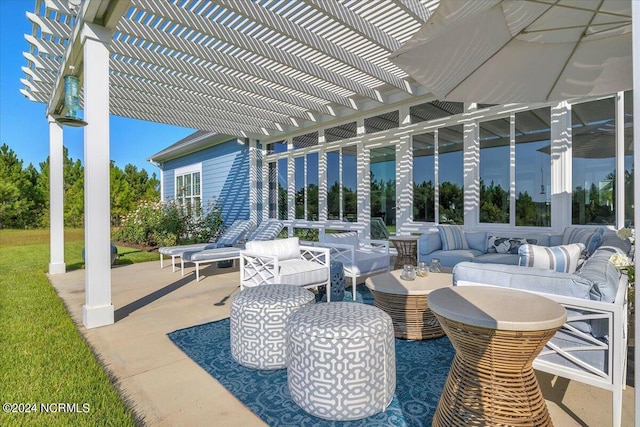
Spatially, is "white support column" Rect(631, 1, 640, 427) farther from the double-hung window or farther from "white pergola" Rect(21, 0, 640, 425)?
the double-hung window

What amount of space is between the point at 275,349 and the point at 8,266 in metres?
8.47

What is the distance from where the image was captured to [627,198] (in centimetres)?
482

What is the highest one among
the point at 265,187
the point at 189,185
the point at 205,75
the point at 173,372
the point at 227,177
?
the point at 205,75

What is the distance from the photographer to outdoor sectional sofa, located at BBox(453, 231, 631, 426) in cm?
190

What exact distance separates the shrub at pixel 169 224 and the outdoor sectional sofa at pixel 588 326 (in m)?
10.1

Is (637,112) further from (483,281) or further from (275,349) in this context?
(275,349)

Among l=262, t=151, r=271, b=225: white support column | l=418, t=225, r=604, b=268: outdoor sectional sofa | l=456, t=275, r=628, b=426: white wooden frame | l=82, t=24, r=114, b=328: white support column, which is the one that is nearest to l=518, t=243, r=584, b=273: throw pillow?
l=456, t=275, r=628, b=426: white wooden frame

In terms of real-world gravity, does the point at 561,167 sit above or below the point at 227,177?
below

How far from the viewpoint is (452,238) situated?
575 centimetres

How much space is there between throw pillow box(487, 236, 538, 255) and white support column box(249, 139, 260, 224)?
7.13m

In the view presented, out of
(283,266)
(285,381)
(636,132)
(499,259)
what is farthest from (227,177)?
(636,132)

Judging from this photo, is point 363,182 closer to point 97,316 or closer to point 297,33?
point 297,33

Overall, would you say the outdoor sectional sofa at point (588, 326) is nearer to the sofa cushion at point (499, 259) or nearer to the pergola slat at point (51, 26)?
the sofa cushion at point (499, 259)

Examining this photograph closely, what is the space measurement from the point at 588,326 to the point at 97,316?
171 inches
